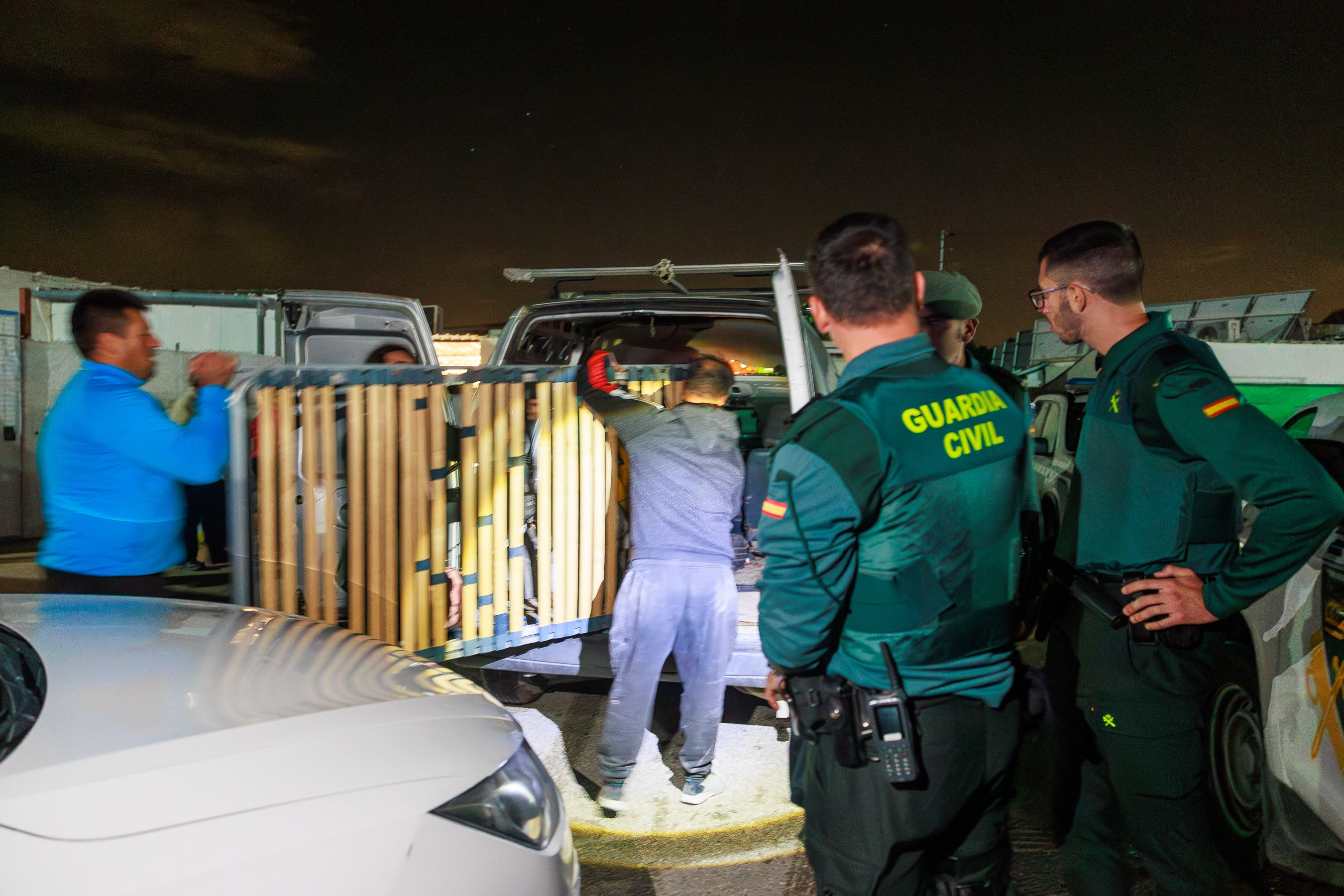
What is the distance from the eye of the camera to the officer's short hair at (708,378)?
10.4 feet

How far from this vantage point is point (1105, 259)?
6.98ft

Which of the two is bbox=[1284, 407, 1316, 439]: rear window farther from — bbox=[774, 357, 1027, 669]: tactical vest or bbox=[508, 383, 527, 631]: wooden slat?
bbox=[508, 383, 527, 631]: wooden slat

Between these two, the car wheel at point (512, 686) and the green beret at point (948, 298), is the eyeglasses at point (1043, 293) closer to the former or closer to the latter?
the green beret at point (948, 298)

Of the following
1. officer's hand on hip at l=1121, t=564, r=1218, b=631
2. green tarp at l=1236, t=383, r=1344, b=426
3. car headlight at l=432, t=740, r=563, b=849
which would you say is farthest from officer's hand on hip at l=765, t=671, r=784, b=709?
green tarp at l=1236, t=383, r=1344, b=426

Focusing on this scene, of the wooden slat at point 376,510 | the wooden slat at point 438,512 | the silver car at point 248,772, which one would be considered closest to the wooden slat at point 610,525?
the wooden slat at point 438,512

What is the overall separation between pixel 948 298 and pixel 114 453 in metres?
3.05

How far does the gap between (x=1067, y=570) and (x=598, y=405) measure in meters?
1.81

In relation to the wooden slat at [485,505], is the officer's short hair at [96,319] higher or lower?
higher

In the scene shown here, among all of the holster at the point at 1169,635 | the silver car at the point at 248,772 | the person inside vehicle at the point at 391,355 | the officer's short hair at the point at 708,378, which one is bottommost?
the silver car at the point at 248,772

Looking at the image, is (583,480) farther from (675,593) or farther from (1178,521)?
(1178,521)

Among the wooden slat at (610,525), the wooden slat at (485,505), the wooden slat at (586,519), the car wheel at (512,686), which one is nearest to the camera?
the wooden slat at (485,505)

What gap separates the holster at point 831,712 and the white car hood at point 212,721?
2.28 feet

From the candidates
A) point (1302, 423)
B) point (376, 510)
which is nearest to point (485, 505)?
point (376, 510)

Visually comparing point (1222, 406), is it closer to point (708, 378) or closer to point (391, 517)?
point (708, 378)
